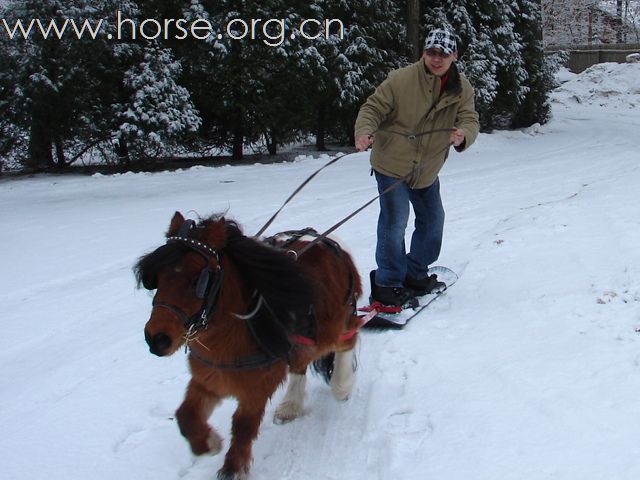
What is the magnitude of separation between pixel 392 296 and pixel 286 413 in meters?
1.65

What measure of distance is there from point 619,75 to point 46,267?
33.3 meters

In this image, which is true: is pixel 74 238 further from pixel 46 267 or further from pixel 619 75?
pixel 619 75

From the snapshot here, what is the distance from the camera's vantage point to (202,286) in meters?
2.47

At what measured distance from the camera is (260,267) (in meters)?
2.72

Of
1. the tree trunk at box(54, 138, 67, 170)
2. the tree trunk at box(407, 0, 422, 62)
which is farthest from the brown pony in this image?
the tree trunk at box(407, 0, 422, 62)

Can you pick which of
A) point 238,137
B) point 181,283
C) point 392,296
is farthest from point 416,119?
point 238,137

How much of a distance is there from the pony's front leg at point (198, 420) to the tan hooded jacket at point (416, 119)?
2.34m

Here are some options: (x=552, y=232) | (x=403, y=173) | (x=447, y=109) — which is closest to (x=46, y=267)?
(x=403, y=173)

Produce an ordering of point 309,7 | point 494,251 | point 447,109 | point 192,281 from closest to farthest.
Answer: point 192,281 < point 447,109 < point 494,251 < point 309,7

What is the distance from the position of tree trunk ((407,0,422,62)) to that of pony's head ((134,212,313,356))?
16037 mm

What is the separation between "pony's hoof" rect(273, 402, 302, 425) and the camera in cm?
345

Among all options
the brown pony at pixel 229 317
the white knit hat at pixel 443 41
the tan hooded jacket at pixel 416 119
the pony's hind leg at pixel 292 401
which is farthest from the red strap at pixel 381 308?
the white knit hat at pixel 443 41

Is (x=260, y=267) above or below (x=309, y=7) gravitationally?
below

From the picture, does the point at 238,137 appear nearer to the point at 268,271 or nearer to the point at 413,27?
the point at 413,27
